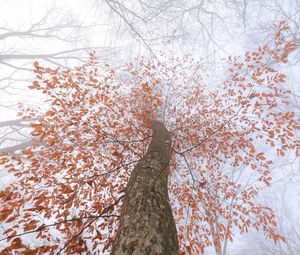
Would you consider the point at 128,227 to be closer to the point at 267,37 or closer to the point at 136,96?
the point at 136,96

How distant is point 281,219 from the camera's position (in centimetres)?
1866

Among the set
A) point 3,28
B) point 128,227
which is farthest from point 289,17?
point 3,28

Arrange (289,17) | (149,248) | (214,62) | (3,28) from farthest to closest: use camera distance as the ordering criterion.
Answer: (3,28) < (214,62) < (289,17) < (149,248)

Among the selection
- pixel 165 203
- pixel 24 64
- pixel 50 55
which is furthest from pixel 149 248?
pixel 24 64

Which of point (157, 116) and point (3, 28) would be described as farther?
point (3, 28)

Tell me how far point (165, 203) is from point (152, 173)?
0.59 meters

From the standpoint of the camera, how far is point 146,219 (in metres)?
1.87

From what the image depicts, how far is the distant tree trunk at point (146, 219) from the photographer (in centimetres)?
160

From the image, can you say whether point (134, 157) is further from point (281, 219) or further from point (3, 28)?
point (281, 219)

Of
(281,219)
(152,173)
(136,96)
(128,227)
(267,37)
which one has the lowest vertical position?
(128,227)

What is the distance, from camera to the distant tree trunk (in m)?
1.60

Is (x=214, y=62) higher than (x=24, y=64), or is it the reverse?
(x=24, y=64)

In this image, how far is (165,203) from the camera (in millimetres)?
2205

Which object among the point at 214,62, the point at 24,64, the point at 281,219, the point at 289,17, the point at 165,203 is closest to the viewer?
the point at 165,203
